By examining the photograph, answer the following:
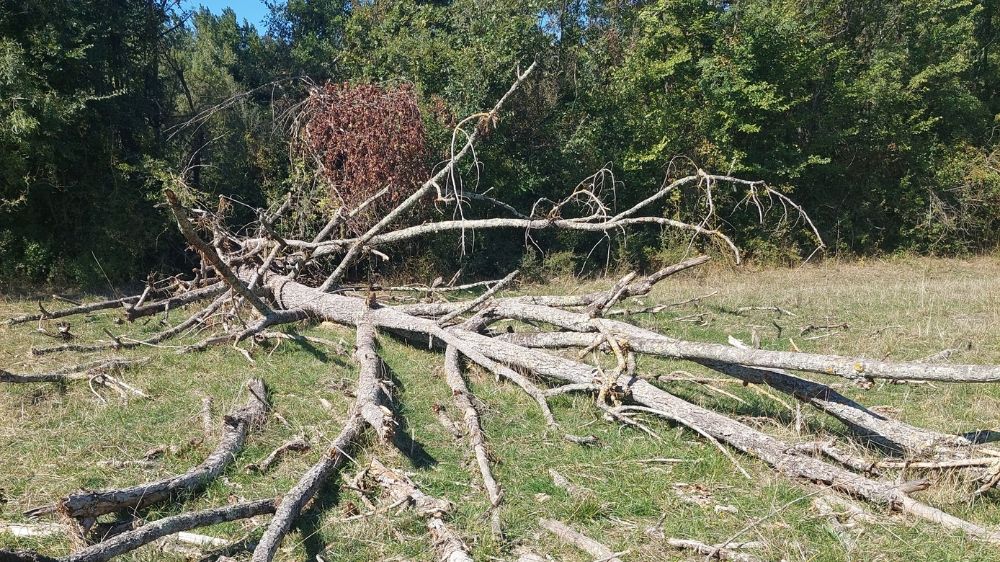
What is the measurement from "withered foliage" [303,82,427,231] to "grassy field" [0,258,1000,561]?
3824 mm

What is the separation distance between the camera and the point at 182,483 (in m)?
3.88

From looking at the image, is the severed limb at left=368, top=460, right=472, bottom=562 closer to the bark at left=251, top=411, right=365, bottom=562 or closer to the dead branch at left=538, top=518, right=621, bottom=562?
the bark at left=251, top=411, right=365, bottom=562

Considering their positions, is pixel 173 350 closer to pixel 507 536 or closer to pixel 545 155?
pixel 507 536

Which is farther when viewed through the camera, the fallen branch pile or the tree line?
the tree line

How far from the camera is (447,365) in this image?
5.96 metres

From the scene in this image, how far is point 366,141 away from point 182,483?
763 cm

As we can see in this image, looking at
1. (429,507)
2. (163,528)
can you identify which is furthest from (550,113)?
(163,528)

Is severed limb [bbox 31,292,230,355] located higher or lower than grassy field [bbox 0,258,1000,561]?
higher

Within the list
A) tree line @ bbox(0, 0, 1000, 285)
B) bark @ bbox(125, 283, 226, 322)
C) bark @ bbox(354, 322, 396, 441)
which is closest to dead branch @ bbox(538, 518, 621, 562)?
bark @ bbox(354, 322, 396, 441)

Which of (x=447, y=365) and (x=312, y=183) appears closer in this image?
(x=447, y=365)

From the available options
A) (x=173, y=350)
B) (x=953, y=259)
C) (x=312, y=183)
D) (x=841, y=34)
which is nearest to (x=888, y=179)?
(x=953, y=259)

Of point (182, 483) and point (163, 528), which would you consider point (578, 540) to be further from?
point (182, 483)

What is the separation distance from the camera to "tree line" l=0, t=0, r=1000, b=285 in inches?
443

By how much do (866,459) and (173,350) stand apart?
20.0 feet
